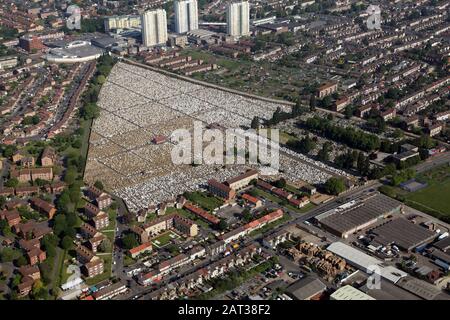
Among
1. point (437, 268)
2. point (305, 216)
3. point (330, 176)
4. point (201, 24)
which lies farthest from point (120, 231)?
point (201, 24)

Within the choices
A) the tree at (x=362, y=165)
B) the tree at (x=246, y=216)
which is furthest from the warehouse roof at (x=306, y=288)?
the tree at (x=362, y=165)

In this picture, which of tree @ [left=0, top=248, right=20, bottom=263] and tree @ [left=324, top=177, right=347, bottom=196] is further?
tree @ [left=324, top=177, right=347, bottom=196]

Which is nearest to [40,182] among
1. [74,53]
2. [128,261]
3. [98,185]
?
[98,185]

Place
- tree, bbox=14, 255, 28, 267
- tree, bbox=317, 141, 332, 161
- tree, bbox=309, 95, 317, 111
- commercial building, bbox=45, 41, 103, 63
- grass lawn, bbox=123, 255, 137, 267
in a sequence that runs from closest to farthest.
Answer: tree, bbox=14, 255, 28, 267
grass lawn, bbox=123, 255, 137, 267
tree, bbox=317, 141, 332, 161
tree, bbox=309, 95, 317, 111
commercial building, bbox=45, 41, 103, 63

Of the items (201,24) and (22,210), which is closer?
(22,210)

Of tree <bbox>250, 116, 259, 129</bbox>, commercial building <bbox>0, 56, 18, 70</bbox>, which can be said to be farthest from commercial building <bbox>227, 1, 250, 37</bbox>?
tree <bbox>250, 116, 259, 129</bbox>

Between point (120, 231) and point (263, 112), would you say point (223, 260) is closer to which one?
point (120, 231)

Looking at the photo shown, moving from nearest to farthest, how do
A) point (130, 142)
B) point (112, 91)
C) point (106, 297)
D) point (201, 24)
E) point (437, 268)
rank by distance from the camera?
point (106, 297), point (437, 268), point (130, 142), point (112, 91), point (201, 24)

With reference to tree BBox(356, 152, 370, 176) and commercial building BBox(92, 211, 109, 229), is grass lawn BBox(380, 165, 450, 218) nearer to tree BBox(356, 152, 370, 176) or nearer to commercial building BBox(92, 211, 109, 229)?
tree BBox(356, 152, 370, 176)
